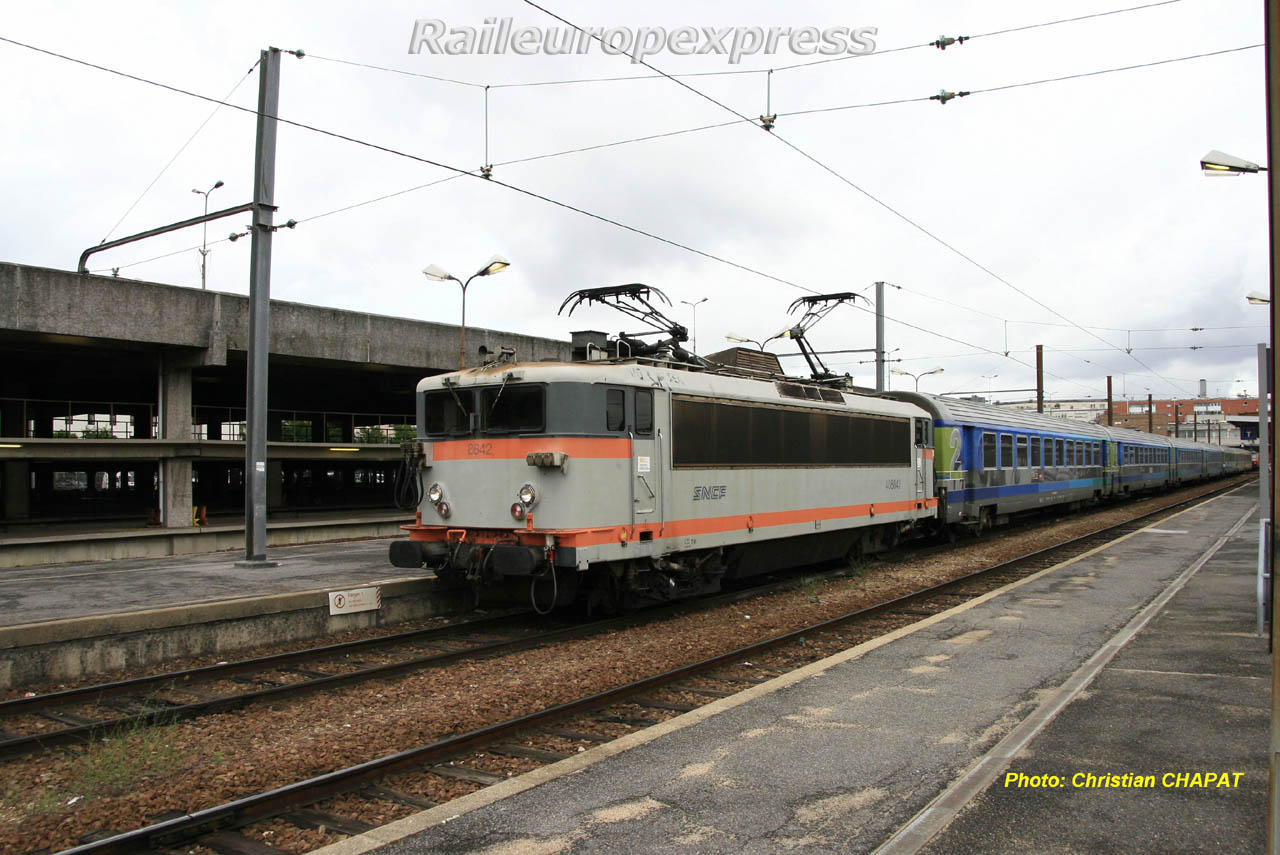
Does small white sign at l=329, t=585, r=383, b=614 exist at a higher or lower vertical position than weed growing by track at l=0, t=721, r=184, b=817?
higher

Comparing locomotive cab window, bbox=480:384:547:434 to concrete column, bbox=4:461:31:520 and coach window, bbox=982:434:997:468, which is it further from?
concrete column, bbox=4:461:31:520

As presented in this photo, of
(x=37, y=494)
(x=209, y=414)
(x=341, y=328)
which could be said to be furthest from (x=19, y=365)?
(x=37, y=494)

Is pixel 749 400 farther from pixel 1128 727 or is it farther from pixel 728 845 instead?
pixel 728 845

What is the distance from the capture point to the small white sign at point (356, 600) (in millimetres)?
10430

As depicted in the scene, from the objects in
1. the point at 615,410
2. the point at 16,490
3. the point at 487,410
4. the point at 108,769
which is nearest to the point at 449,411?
the point at 487,410

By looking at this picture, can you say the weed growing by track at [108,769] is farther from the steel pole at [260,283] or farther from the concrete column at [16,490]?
the concrete column at [16,490]

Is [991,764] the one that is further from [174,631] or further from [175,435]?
[175,435]

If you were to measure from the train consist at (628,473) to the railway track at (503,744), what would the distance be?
1971 millimetres

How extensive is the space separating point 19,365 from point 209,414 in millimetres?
7458

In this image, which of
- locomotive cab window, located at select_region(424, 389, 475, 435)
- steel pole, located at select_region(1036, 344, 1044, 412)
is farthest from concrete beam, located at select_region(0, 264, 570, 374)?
steel pole, located at select_region(1036, 344, 1044, 412)

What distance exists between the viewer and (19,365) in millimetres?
24109

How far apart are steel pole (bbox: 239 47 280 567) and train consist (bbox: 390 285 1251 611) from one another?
3624 mm

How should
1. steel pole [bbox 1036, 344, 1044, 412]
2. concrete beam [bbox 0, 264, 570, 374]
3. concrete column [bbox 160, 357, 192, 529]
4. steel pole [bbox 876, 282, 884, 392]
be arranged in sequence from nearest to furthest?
concrete beam [bbox 0, 264, 570, 374] → concrete column [bbox 160, 357, 192, 529] → steel pole [bbox 876, 282, 884, 392] → steel pole [bbox 1036, 344, 1044, 412]

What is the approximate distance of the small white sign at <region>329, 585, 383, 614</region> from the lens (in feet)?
34.2
